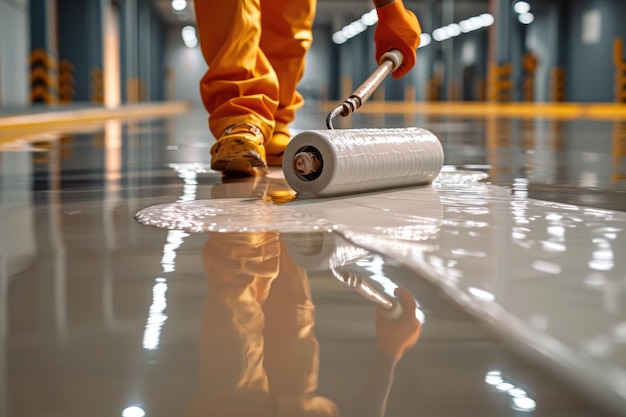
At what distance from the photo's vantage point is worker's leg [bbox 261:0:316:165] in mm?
2764

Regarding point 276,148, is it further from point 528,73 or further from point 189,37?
point 189,37

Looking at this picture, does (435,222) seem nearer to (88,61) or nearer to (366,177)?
(366,177)

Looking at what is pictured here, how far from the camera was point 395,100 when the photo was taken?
28.9m

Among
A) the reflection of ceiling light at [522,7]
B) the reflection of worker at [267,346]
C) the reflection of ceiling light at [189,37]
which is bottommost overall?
the reflection of worker at [267,346]

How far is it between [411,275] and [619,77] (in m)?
15.3

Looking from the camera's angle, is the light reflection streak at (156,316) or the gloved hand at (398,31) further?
the gloved hand at (398,31)

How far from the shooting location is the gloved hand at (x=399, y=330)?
28.0 inches

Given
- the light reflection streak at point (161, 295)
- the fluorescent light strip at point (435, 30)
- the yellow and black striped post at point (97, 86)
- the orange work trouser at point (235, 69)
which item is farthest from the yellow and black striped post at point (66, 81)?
the light reflection streak at point (161, 295)

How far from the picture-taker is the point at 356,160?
1.76 m

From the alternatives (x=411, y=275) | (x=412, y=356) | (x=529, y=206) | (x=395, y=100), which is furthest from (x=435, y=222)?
(x=395, y=100)

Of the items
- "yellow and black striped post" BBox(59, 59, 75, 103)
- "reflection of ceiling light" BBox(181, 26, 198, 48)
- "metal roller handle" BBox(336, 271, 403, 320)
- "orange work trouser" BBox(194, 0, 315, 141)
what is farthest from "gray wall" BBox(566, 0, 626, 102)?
"reflection of ceiling light" BBox(181, 26, 198, 48)

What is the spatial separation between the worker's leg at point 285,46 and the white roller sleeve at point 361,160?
0.80 meters

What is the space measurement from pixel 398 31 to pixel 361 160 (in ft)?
2.61

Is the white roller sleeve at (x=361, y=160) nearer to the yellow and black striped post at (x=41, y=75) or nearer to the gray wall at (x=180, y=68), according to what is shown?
the yellow and black striped post at (x=41, y=75)
